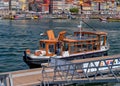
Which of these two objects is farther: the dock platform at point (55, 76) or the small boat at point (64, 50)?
the small boat at point (64, 50)

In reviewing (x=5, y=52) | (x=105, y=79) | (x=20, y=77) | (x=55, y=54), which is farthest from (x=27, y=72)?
(x=5, y=52)

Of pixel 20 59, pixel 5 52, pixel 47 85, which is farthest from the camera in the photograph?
pixel 5 52

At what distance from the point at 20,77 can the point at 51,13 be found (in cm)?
17495

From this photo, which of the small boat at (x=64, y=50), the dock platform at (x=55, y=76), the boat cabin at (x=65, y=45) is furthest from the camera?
the boat cabin at (x=65, y=45)

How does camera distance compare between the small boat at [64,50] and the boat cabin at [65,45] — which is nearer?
the small boat at [64,50]

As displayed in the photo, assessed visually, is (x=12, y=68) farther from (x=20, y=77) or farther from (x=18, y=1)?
(x=18, y=1)

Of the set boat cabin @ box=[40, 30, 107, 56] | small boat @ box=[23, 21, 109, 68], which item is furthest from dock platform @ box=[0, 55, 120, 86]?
boat cabin @ box=[40, 30, 107, 56]

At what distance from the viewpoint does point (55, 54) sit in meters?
30.7

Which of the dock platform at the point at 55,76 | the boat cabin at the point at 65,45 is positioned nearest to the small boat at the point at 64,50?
the boat cabin at the point at 65,45

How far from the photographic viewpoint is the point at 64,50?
30766 millimetres

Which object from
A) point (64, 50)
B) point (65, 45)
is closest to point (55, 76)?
point (64, 50)

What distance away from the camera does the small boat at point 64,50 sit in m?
29.7

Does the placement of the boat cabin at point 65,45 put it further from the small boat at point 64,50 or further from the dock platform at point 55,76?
the dock platform at point 55,76

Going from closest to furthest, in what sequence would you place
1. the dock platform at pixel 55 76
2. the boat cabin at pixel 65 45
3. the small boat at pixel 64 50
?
the dock platform at pixel 55 76, the small boat at pixel 64 50, the boat cabin at pixel 65 45
